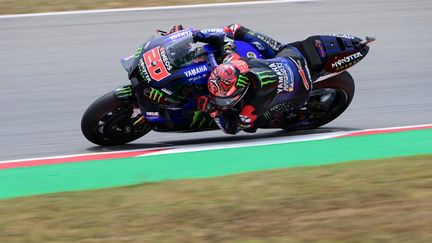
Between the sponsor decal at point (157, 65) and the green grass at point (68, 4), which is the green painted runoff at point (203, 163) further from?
the green grass at point (68, 4)

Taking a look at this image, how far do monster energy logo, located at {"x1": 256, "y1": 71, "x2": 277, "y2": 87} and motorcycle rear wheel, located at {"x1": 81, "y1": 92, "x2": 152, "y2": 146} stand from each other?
1.11 metres

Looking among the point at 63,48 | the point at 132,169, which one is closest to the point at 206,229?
the point at 132,169

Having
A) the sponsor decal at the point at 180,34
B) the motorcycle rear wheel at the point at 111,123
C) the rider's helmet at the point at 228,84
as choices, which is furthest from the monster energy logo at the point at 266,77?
the motorcycle rear wheel at the point at 111,123

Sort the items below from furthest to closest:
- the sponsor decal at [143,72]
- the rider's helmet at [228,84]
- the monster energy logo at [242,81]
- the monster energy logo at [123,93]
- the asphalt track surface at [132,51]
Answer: the asphalt track surface at [132,51] < the monster energy logo at [123,93] < the sponsor decal at [143,72] < the monster energy logo at [242,81] < the rider's helmet at [228,84]

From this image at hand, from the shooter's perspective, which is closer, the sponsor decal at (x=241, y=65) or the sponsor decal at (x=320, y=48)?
the sponsor decal at (x=241, y=65)

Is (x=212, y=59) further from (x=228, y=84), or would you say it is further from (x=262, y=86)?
(x=262, y=86)

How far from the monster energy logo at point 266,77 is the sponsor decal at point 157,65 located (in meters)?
0.81

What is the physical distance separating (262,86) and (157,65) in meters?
0.96

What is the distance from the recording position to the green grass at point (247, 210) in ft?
18.0

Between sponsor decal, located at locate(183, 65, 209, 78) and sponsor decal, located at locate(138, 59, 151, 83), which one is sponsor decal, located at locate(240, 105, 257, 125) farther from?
sponsor decal, located at locate(138, 59, 151, 83)

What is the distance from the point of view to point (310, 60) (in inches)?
334

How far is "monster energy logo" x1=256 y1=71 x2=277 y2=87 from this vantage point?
7.92 meters

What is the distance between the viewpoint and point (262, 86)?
7965 millimetres

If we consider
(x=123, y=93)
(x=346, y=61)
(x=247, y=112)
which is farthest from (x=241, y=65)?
(x=346, y=61)
